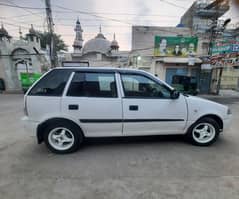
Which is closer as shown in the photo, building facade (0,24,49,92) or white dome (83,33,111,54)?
building facade (0,24,49,92)

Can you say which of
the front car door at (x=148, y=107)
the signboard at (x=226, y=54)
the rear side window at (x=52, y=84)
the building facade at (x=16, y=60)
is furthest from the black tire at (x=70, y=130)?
the building facade at (x=16, y=60)

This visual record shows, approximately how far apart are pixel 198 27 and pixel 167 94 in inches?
887

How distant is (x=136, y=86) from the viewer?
2.91m

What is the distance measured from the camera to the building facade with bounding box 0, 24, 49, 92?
50.1 ft

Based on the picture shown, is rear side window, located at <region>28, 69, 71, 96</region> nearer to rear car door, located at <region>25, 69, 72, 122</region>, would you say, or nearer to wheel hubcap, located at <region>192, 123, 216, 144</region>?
rear car door, located at <region>25, 69, 72, 122</region>

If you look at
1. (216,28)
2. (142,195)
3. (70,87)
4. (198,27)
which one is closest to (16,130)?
(70,87)

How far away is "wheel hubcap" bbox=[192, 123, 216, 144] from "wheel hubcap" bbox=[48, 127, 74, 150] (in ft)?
8.86

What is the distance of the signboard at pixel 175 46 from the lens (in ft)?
44.0

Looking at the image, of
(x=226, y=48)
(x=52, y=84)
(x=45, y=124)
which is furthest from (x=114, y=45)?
(x=45, y=124)

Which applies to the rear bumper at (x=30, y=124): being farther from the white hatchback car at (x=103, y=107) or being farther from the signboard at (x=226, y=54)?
the signboard at (x=226, y=54)

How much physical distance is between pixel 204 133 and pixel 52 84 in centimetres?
341

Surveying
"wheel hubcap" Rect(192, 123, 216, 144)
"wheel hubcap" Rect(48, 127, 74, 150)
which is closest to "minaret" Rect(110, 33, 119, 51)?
"wheel hubcap" Rect(192, 123, 216, 144)

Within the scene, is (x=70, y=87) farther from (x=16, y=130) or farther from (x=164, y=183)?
(x=16, y=130)

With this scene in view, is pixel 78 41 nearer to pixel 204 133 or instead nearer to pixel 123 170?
pixel 204 133
